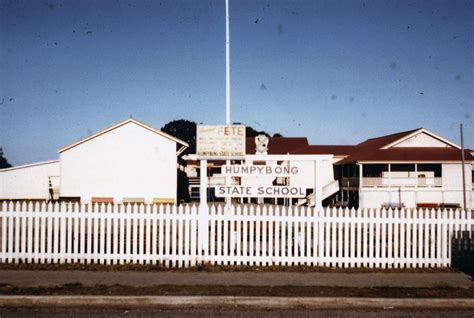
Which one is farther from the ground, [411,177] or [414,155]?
[414,155]

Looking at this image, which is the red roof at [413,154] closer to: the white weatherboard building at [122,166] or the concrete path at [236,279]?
the white weatherboard building at [122,166]

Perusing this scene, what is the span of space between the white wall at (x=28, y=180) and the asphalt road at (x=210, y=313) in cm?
3708

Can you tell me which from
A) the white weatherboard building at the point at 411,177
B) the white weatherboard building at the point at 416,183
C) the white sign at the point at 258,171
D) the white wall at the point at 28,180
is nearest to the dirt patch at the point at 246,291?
the white sign at the point at 258,171

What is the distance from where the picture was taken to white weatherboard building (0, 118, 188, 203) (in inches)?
1287

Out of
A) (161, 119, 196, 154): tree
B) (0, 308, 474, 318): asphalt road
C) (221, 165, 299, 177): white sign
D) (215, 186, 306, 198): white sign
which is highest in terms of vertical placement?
(161, 119, 196, 154): tree

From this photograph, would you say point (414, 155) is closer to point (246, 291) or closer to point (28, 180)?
point (246, 291)

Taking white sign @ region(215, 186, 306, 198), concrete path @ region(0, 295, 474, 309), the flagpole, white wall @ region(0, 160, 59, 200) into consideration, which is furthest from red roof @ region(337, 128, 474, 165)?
white wall @ region(0, 160, 59, 200)

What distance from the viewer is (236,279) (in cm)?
801

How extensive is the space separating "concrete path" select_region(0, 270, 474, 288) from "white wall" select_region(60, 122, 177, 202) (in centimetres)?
2436

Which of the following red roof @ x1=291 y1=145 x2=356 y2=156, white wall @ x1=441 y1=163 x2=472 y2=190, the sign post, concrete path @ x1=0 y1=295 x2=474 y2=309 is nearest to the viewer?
concrete path @ x1=0 y1=295 x2=474 y2=309

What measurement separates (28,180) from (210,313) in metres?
39.9

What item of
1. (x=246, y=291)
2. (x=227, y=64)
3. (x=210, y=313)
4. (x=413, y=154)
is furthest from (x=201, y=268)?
(x=413, y=154)

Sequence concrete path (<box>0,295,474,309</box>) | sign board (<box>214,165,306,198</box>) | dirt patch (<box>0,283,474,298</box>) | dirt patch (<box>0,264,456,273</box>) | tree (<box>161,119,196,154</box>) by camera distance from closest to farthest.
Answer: concrete path (<box>0,295,474,309</box>) < dirt patch (<box>0,283,474,298</box>) < dirt patch (<box>0,264,456,273</box>) < sign board (<box>214,165,306,198</box>) < tree (<box>161,119,196,154</box>)

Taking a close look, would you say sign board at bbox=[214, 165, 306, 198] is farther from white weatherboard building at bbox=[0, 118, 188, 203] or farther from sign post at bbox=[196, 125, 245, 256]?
white weatherboard building at bbox=[0, 118, 188, 203]
